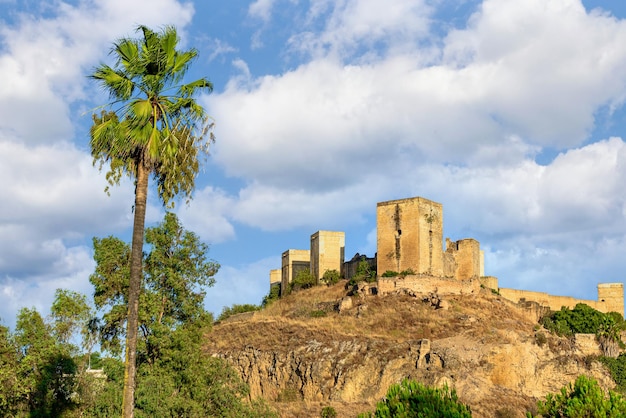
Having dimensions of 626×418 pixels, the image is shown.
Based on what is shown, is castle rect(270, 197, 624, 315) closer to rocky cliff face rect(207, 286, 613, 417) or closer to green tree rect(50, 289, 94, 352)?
→ rocky cliff face rect(207, 286, 613, 417)

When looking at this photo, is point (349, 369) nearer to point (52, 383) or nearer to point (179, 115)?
point (52, 383)

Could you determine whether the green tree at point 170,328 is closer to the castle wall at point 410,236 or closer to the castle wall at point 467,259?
the castle wall at point 410,236

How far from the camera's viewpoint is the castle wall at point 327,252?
2849 inches

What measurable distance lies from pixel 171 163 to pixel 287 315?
42734 mm

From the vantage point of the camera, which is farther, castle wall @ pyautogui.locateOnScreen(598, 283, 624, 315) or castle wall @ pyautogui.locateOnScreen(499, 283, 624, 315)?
castle wall @ pyautogui.locateOnScreen(598, 283, 624, 315)

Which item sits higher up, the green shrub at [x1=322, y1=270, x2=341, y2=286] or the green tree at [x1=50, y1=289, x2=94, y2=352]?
the green shrub at [x1=322, y1=270, x2=341, y2=286]

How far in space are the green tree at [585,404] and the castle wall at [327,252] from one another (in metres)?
46.2

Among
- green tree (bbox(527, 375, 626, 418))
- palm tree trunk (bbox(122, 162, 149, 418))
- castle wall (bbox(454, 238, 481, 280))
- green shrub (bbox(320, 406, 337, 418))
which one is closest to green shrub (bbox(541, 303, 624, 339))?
castle wall (bbox(454, 238, 481, 280))

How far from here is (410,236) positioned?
62.5 m

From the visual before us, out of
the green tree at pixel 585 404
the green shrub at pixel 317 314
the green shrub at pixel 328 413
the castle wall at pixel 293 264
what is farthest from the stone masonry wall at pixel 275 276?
the green tree at pixel 585 404

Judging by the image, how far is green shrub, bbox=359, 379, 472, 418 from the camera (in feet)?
76.0

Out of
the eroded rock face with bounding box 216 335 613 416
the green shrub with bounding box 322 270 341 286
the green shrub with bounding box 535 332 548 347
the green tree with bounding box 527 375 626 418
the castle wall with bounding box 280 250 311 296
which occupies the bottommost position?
the green tree with bounding box 527 375 626 418

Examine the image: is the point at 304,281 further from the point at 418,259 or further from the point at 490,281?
the point at 490,281

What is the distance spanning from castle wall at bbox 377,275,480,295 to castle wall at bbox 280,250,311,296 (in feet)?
60.4
